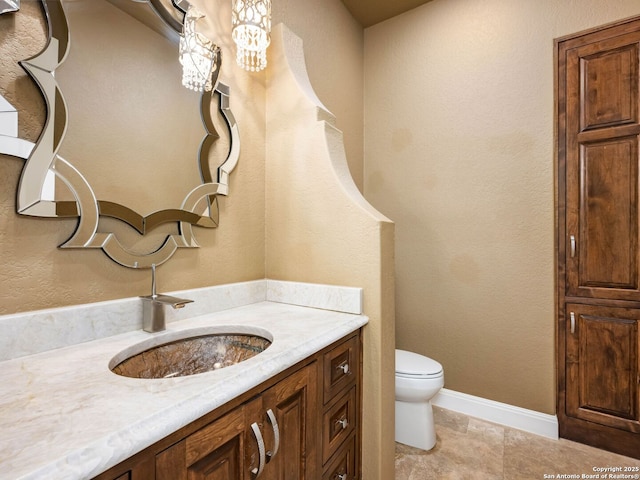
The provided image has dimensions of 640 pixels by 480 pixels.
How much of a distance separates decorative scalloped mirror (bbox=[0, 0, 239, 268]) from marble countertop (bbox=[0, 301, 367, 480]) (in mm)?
374

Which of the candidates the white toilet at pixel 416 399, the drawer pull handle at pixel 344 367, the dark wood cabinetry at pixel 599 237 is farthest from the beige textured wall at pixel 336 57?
the drawer pull handle at pixel 344 367

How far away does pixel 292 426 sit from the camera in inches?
36.7

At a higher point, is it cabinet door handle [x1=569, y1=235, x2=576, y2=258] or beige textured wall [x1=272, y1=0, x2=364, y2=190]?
beige textured wall [x1=272, y1=0, x2=364, y2=190]

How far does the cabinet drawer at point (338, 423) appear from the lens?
109cm

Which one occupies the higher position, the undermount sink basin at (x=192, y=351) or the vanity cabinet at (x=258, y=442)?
the undermount sink basin at (x=192, y=351)

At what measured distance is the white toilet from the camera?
5.55ft

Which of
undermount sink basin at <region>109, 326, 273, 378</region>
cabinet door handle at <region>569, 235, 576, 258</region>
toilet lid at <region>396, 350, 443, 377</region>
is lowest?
toilet lid at <region>396, 350, 443, 377</region>

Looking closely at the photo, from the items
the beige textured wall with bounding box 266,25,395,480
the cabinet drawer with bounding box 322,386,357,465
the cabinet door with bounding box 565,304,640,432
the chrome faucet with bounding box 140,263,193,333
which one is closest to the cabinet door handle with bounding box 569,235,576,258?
the cabinet door with bounding box 565,304,640,432

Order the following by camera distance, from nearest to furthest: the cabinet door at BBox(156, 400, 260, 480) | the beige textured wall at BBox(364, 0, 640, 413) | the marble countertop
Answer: the marble countertop, the cabinet door at BBox(156, 400, 260, 480), the beige textured wall at BBox(364, 0, 640, 413)

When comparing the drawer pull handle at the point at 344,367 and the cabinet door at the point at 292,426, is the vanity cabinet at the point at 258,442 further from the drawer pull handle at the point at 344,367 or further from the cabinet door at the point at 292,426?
the drawer pull handle at the point at 344,367

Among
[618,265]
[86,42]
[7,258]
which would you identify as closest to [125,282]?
[7,258]

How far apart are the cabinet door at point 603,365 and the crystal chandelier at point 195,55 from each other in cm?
223

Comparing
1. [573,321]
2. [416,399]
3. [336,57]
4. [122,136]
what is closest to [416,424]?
[416,399]

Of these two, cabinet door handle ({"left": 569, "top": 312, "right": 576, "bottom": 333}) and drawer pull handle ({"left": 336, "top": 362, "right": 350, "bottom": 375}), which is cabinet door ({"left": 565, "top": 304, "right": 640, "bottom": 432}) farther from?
drawer pull handle ({"left": 336, "top": 362, "right": 350, "bottom": 375})
